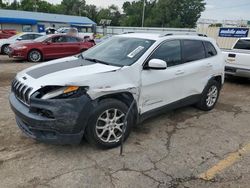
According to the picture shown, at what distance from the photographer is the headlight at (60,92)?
3.30m

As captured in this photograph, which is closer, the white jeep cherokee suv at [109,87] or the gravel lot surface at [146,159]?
the gravel lot surface at [146,159]

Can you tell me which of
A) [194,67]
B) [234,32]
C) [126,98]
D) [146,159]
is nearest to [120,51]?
[126,98]

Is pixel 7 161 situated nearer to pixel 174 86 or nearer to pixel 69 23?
pixel 174 86

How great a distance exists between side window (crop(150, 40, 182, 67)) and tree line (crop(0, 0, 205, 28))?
244 feet

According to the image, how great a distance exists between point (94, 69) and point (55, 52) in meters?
10.5

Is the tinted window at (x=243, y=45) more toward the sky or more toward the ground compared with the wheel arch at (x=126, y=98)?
more toward the sky

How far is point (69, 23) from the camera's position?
47.5 metres

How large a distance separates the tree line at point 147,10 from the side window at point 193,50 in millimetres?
73825

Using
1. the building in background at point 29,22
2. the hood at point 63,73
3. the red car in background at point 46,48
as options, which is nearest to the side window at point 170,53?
the hood at point 63,73

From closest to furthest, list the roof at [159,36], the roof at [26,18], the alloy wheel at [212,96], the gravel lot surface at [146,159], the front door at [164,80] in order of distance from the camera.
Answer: the gravel lot surface at [146,159] → the front door at [164,80] → the roof at [159,36] → the alloy wheel at [212,96] → the roof at [26,18]

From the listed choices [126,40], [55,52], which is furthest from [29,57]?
[126,40]

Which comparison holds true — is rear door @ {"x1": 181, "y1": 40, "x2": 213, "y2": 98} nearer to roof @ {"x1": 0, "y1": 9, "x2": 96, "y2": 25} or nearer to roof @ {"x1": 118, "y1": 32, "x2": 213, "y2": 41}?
roof @ {"x1": 118, "y1": 32, "x2": 213, "y2": 41}

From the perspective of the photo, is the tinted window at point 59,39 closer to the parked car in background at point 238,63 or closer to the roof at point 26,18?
the parked car in background at point 238,63

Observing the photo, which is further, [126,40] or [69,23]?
[69,23]
